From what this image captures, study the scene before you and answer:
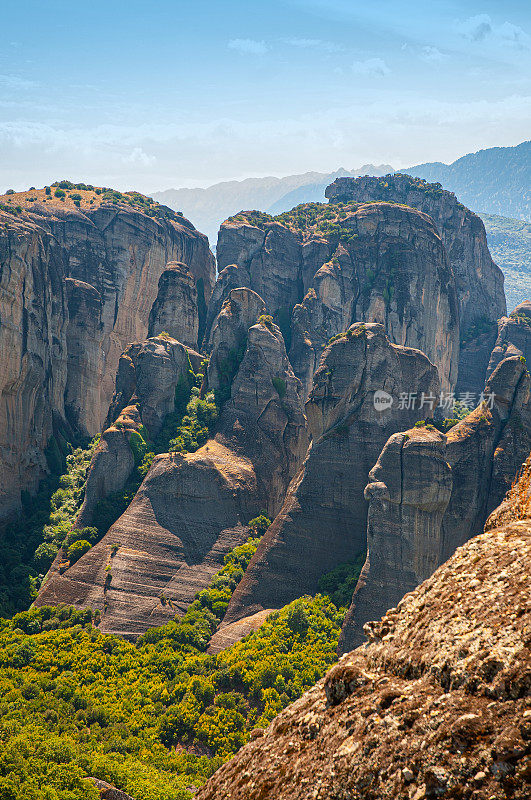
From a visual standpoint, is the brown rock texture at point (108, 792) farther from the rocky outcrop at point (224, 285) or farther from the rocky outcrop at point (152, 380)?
the rocky outcrop at point (224, 285)

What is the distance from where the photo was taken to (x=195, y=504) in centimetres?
5556

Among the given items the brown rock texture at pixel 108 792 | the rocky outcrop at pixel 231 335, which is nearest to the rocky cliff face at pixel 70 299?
the rocky outcrop at pixel 231 335

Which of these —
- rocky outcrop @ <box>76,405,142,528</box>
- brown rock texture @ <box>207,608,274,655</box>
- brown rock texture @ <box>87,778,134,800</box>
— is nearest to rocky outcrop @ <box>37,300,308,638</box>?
brown rock texture @ <box>207,608,274,655</box>

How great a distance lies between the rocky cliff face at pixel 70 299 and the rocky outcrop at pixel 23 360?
0.10m

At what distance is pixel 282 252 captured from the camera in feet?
336

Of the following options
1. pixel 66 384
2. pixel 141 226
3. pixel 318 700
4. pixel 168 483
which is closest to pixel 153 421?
pixel 168 483

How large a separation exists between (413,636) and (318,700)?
82.0 inches

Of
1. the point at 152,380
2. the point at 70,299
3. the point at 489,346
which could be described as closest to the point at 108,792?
the point at 152,380

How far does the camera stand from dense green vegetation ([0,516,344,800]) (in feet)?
101

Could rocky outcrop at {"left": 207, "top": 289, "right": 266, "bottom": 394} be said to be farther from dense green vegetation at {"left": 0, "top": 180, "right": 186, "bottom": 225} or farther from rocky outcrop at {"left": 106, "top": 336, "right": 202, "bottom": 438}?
dense green vegetation at {"left": 0, "top": 180, "right": 186, "bottom": 225}

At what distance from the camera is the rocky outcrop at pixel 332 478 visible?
49656mm

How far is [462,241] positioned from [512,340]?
79.9 feet

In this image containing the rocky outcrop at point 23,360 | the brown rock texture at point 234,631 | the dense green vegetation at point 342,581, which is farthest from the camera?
the rocky outcrop at point 23,360

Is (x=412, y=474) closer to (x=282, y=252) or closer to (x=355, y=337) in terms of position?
(x=355, y=337)
